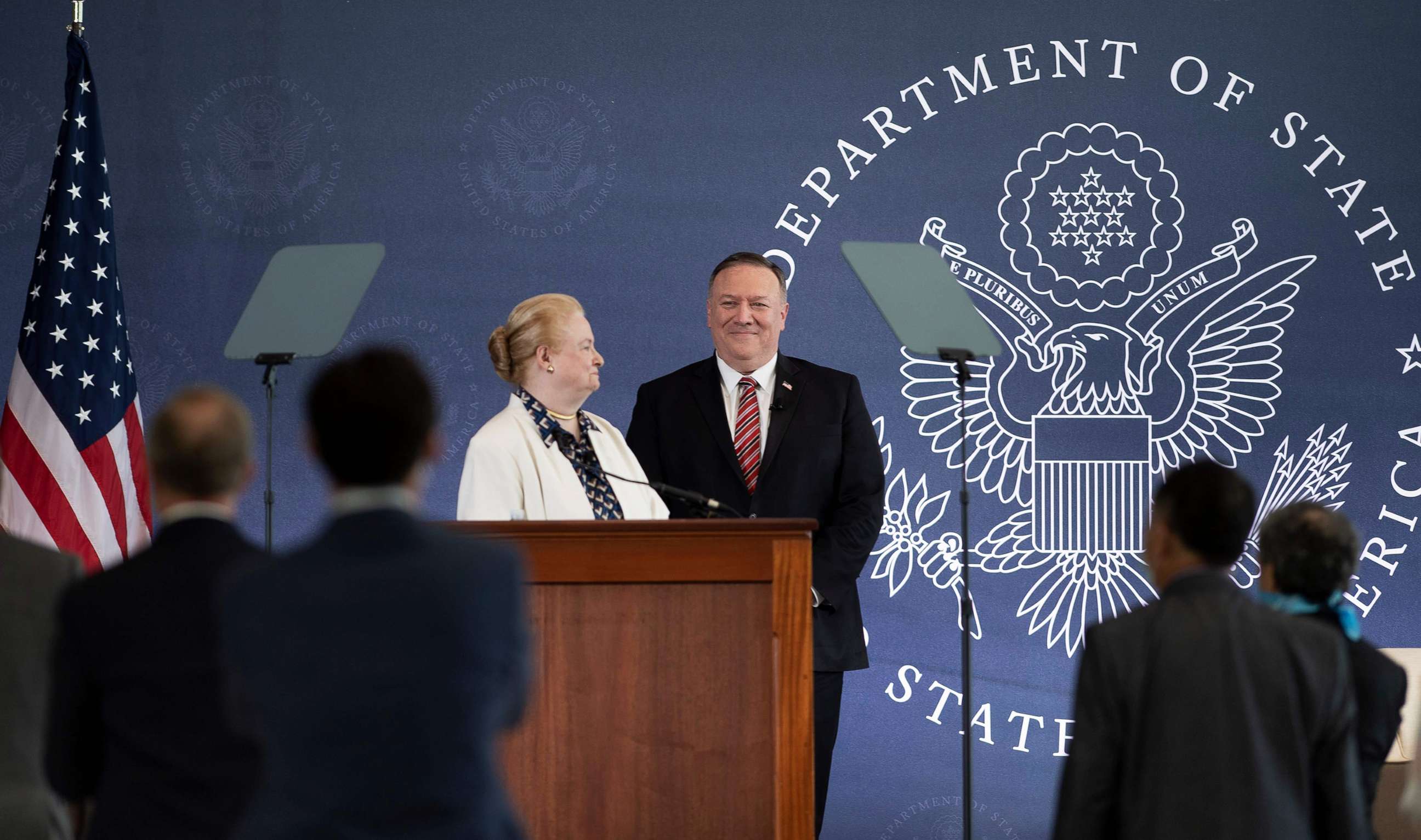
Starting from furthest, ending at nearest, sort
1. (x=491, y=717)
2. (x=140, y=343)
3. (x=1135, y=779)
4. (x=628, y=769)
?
(x=140, y=343), (x=628, y=769), (x=1135, y=779), (x=491, y=717)

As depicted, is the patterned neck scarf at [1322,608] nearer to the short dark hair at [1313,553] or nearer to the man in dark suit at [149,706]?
the short dark hair at [1313,553]

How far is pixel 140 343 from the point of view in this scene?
5094 mm

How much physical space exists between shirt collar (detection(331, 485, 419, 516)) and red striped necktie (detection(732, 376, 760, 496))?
7.89 ft

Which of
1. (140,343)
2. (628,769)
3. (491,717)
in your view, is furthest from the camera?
(140,343)

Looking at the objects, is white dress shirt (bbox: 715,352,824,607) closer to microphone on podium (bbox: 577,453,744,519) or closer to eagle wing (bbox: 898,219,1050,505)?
microphone on podium (bbox: 577,453,744,519)

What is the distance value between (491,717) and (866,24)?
13.4ft

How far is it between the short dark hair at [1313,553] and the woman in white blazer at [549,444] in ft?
4.73

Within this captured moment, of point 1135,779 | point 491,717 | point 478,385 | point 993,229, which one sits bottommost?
point 1135,779

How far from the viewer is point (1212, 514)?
2219mm

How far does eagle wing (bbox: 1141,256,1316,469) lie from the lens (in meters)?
5.22

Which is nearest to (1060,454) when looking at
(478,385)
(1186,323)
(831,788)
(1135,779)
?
(1186,323)

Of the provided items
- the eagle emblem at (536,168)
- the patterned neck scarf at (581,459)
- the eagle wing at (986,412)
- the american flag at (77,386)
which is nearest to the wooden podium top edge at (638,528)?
the patterned neck scarf at (581,459)

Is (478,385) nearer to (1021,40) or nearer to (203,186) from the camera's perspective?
(203,186)

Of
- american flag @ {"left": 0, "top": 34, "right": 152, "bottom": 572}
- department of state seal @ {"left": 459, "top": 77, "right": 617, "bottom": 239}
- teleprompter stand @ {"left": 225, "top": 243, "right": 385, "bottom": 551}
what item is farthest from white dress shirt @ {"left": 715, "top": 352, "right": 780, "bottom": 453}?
american flag @ {"left": 0, "top": 34, "right": 152, "bottom": 572}
